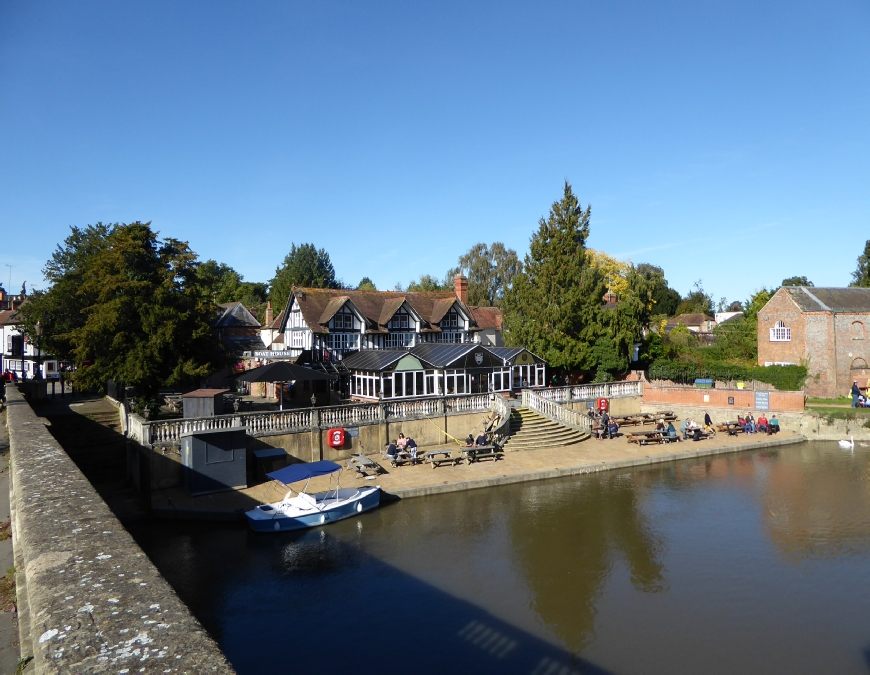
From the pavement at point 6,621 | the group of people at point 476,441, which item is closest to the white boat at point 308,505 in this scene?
the pavement at point 6,621

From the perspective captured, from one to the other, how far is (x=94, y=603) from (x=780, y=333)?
4113 centimetres

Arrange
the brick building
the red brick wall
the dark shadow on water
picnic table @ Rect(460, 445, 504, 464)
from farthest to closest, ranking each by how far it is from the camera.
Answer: the brick building → the red brick wall → picnic table @ Rect(460, 445, 504, 464) → the dark shadow on water

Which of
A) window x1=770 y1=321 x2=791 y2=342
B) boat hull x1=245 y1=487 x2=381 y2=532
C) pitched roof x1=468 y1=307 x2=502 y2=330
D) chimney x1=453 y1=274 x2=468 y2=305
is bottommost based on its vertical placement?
boat hull x1=245 y1=487 x2=381 y2=532

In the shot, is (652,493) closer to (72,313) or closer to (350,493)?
(350,493)

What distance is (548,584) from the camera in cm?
1306

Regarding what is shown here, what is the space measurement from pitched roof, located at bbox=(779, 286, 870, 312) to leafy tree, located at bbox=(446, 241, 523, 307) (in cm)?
3529

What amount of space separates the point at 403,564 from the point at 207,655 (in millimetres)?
10572

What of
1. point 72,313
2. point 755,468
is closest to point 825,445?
point 755,468

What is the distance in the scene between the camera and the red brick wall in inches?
1198

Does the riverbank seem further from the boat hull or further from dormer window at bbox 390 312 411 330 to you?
dormer window at bbox 390 312 411 330

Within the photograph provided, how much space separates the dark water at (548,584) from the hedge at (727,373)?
47.8 feet

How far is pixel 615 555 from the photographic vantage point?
1478 cm

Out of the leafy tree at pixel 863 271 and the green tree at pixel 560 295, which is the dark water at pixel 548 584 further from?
the leafy tree at pixel 863 271

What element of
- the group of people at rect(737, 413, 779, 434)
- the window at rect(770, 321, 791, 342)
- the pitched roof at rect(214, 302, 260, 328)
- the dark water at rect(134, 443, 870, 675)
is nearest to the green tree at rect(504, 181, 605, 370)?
the group of people at rect(737, 413, 779, 434)
